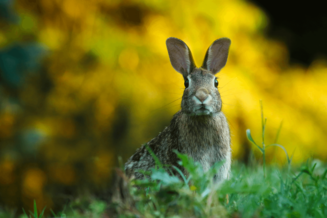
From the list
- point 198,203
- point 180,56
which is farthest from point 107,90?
point 198,203

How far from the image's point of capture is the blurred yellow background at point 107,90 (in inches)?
224

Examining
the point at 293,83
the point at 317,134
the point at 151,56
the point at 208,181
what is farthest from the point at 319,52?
the point at 208,181

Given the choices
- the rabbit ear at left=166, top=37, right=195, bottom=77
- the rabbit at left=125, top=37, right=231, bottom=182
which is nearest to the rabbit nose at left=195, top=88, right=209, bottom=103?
the rabbit at left=125, top=37, right=231, bottom=182

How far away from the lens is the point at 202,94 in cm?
266

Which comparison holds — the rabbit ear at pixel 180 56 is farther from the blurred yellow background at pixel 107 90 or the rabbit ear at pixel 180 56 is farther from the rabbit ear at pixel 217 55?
the blurred yellow background at pixel 107 90

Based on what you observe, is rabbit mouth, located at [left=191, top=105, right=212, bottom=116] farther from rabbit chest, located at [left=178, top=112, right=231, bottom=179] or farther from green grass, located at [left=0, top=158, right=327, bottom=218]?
green grass, located at [left=0, top=158, right=327, bottom=218]

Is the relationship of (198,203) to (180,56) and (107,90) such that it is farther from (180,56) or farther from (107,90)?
(107,90)

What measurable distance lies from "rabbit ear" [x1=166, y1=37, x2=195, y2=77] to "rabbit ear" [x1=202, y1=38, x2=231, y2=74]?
0.15 metres

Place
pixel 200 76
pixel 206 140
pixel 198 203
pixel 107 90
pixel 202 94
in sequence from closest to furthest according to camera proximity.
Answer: pixel 198 203, pixel 202 94, pixel 206 140, pixel 200 76, pixel 107 90

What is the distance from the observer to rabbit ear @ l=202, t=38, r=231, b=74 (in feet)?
10.0

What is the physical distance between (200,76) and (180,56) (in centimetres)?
30

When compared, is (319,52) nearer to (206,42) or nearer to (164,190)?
(206,42)

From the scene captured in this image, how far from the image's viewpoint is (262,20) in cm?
625

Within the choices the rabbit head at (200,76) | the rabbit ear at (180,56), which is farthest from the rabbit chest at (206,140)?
the rabbit ear at (180,56)
